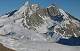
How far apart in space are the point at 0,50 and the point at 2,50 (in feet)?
4.70

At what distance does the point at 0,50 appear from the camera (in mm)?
120750

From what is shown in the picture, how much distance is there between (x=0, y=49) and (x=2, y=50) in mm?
972

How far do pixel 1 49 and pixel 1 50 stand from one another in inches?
63.2

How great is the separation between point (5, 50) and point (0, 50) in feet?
22.8

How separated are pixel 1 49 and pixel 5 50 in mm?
4329

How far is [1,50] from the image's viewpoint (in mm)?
121938

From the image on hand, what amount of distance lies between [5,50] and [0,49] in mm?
5833

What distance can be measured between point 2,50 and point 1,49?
1.66 meters

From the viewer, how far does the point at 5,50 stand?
5022 inches

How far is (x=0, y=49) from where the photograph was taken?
122000 mm
